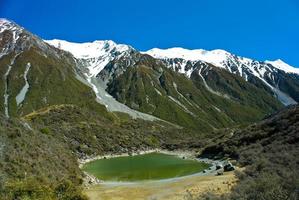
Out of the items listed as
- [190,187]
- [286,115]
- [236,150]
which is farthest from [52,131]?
[190,187]

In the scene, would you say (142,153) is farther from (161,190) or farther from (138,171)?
(161,190)

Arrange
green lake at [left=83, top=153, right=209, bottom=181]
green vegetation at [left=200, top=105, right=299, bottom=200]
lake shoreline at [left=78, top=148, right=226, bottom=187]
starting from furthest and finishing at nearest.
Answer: green lake at [left=83, top=153, right=209, bottom=181]
lake shoreline at [left=78, top=148, right=226, bottom=187]
green vegetation at [left=200, top=105, right=299, bottom=200]

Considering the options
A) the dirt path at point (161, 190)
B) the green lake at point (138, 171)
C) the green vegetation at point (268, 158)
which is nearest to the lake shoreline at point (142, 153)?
the green lake at point (138, 171)

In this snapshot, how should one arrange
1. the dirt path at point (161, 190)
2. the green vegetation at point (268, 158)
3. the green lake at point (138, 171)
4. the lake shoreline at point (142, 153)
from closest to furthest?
the green vegetation at point (268, 158) → the dirt path at point (161, 190) → the lake shoreline at point (142, 153) → the green lake at point (138, 171)

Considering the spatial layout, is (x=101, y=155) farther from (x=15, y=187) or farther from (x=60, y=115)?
(x=15, y=187)

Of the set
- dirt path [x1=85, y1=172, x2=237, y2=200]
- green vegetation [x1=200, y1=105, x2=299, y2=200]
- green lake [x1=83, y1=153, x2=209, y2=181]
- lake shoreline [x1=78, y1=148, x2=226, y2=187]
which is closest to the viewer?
green vegetation [x1=200, y1=105, x2=299, y2=200]

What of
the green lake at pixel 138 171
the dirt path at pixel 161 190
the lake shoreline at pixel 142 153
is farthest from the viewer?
the green lake at pixel 138 171

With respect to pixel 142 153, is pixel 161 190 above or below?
below

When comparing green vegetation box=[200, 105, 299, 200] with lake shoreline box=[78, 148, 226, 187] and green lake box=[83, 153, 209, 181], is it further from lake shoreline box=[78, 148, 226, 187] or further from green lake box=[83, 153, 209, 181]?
green lake box=[83, 153, 209, 181]

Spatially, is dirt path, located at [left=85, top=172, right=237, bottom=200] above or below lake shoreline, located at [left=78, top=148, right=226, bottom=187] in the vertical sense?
below

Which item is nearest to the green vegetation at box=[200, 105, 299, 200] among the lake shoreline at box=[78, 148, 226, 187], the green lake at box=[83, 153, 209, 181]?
the lake shoreline at box=[78, 148, 226, 187]

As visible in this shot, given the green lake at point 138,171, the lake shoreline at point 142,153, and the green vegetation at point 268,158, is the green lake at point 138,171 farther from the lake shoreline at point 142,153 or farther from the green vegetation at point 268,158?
the green vegetation at point 268,158

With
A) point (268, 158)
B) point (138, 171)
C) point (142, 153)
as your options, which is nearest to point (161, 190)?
point (268, 158)

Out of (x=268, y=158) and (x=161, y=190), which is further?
(x=161, y=190)
